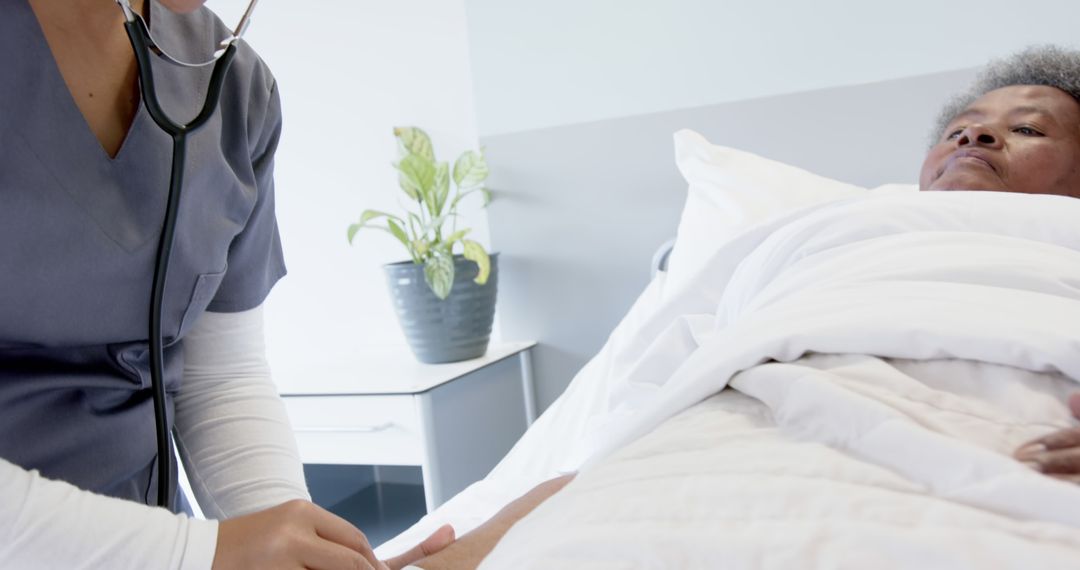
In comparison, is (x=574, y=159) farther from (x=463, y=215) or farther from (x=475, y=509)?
(x=475, y=509)

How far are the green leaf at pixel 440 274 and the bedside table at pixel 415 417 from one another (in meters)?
0.18

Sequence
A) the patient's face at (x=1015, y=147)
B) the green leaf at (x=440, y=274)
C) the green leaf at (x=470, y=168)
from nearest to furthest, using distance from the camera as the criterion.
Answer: the patient's face at (x=1015, y=147)
the green leaf at (x=440, y=274)
the green leaf at (x=470, y=168)

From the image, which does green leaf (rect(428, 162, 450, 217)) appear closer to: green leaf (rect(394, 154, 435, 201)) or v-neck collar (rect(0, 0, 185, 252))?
green leaf (rect(394, 154, 435, 201))

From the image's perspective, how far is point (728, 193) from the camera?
1651 millimetres

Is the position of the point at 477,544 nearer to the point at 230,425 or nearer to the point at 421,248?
the point at 230,425

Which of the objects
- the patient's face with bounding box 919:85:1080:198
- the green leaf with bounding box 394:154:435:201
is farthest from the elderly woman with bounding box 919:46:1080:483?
the green leaf with bounding box 394:154:435:201

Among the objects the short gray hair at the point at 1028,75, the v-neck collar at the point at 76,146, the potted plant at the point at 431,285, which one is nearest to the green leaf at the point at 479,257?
the potted plant at the point at 431,285

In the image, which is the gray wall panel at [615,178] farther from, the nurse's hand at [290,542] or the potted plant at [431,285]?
the nurse's hand at [290,542]

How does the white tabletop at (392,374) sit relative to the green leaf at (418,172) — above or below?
below

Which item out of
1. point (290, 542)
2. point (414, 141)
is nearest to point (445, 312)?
point (414, 141)

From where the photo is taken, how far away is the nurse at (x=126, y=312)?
0.61 meters

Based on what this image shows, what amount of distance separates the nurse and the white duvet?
240 millimetres

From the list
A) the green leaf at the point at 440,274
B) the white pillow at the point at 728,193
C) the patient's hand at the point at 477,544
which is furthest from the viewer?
the green leaf at the point at 440,274

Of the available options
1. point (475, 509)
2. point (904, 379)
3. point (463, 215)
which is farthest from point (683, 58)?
point (904, 379)
